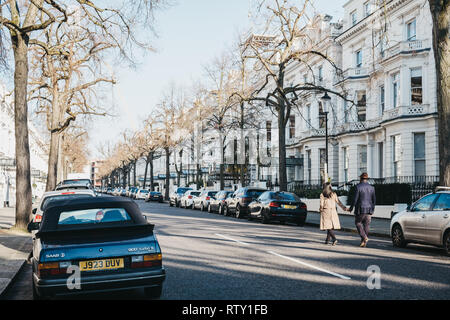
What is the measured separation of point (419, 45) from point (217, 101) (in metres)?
19.3

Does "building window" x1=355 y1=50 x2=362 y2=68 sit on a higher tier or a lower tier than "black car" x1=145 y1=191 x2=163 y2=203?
higher

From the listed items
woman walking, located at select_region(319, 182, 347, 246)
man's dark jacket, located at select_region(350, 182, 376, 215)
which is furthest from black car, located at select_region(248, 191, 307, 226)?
man's dark jacket, located at select_region(350, 182, 376, 215)

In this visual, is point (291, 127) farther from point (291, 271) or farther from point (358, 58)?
point (291, 271)

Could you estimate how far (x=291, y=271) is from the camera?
9.39 metres

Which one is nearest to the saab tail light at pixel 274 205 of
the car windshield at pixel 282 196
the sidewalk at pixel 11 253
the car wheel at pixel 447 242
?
the car windshield at pixel 282 196

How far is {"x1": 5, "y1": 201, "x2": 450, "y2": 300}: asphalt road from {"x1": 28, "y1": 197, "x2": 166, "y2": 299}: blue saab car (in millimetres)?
A: 510

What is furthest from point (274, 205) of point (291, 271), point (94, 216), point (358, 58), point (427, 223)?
point (358, 58)

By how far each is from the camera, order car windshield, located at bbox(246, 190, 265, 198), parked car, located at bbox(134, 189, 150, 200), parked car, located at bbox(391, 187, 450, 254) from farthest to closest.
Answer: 1. parked car, located at bbox(134, 189, 150, 200)
2. car windshield, located at bbox(246, 190, 265, 198)
3. parked car, located at bbox(391, 187, 450, 254)

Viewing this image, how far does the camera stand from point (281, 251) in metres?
12.4

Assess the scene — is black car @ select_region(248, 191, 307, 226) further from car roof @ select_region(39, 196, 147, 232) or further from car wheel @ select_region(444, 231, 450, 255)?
car roof @ select_region(39, 196, 147, 232)

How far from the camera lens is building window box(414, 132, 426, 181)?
3225cm

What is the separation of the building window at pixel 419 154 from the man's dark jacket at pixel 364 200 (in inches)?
775

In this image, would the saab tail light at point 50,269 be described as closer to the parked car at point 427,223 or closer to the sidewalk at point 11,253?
the sidewalk at point 11,253

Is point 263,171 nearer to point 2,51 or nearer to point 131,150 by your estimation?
point 131,150
